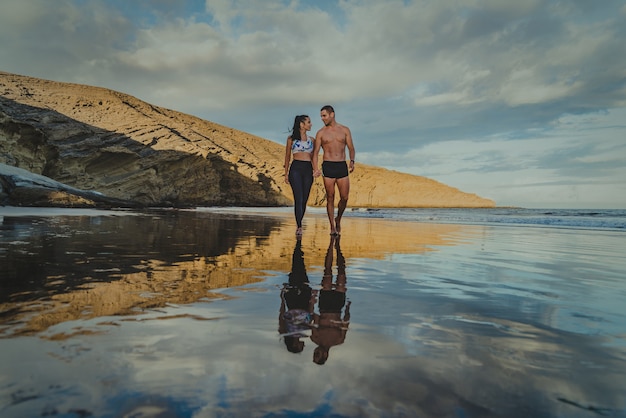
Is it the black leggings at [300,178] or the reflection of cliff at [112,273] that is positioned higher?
the black leggings at [300,178]

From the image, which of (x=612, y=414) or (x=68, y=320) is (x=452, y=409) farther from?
(x=68, y=320)

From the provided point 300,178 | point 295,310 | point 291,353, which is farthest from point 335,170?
point 291,353

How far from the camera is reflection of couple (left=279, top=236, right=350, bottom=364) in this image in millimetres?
1433

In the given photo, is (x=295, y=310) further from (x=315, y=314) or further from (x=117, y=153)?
(x=117, y=153)

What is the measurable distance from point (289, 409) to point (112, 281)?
1.93 m

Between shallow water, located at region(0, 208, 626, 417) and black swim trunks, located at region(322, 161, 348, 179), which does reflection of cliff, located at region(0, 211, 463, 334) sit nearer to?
shallow water, located at region(0, 208, 626, 417)

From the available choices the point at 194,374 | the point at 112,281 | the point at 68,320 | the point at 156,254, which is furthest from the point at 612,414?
the point at 156,254

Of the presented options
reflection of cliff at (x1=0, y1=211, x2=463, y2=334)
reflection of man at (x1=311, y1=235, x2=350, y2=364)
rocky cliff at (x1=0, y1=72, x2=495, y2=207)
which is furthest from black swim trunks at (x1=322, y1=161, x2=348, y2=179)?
rocky cliff at (x1=0, y1=72, x2=495, y2=207)

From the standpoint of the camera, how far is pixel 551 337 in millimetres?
1591

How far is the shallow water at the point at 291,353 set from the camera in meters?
0.98

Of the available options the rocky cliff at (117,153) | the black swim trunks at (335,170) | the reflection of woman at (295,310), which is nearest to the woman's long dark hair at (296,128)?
the black swim trunks at (335,170)

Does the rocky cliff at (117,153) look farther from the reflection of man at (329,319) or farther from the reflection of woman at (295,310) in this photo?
the reflection of man at (329,319)

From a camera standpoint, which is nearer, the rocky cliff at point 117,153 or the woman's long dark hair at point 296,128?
the woman's long dark hair at point 296,128

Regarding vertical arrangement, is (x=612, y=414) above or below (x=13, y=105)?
below
